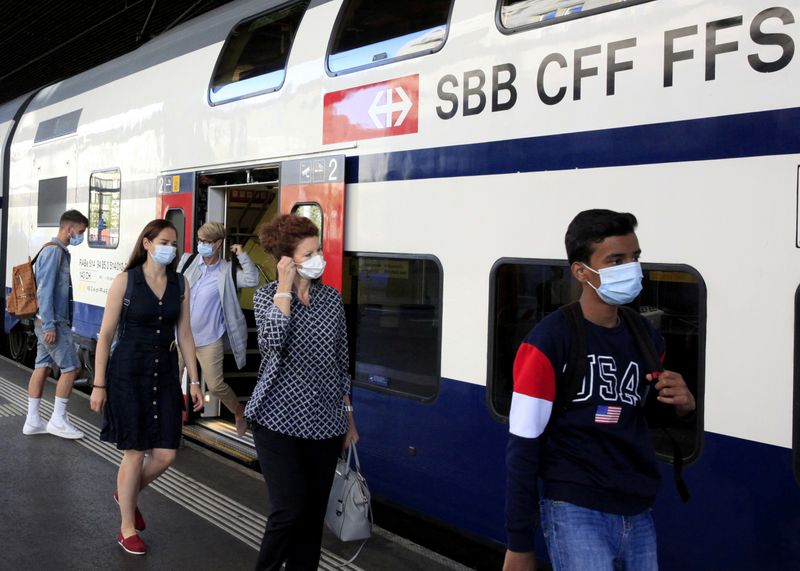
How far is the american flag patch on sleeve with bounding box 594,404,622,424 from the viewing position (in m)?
2.26

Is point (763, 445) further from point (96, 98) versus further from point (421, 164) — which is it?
point (96, 98)

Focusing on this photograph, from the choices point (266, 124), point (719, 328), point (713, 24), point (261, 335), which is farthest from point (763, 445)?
point (266, 124)

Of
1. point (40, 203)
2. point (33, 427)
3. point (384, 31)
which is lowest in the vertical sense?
point (33, 427)

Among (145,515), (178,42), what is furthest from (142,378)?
(178,42)

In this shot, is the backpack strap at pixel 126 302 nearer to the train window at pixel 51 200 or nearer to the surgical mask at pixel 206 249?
the surgical mask at pixel 206 249

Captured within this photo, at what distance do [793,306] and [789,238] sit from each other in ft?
0.73

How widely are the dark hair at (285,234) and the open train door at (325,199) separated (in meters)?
1.22

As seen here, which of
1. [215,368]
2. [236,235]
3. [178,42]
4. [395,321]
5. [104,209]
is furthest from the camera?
[104,209]

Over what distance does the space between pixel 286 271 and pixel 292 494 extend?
0.87 m

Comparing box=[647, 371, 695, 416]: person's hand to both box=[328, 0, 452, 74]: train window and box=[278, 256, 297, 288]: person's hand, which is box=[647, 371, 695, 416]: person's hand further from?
box=[328, 0, 452, 74]: train window

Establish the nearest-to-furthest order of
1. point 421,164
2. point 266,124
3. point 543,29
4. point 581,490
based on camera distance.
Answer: point 581,490 → point 543,29 → point 421,164 → point 266,124

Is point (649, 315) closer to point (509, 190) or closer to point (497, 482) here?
point (509, 190)

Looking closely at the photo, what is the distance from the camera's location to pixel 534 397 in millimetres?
2236

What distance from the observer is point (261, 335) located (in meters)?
3.29
